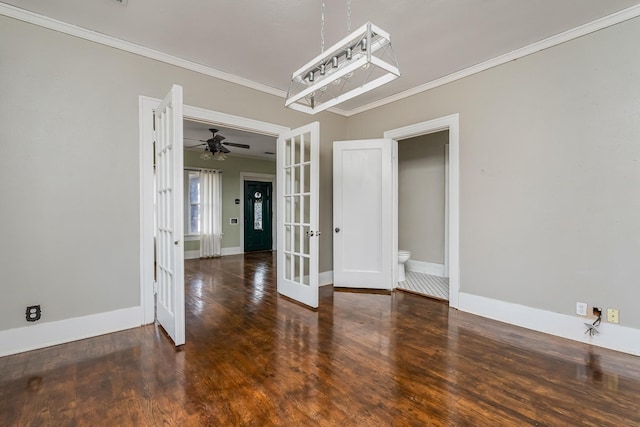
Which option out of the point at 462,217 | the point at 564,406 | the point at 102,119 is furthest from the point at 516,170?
the point at 102,119

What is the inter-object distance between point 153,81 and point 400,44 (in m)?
2.49

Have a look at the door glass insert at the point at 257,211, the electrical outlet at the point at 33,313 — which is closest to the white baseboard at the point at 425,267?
the door glass insert at the point at 257,211

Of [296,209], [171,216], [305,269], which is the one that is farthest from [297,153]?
[171,216]

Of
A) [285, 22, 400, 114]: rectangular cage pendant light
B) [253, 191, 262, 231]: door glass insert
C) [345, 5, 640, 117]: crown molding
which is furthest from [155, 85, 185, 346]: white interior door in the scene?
[253, 191, 262, 231]: door glass insert

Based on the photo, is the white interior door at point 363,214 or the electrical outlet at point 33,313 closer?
the electrical outlet at point 33,313

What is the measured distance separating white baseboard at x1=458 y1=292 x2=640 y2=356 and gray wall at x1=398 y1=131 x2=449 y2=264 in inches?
72.8

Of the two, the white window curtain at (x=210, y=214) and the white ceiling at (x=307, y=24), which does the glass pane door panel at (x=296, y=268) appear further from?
the white window curtain at (x=210, y=214)

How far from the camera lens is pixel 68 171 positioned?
2.55 metres

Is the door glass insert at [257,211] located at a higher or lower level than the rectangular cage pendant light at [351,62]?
lower

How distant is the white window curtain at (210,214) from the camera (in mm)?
7141

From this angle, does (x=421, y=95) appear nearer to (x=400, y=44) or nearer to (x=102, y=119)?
(x=400, y=44)

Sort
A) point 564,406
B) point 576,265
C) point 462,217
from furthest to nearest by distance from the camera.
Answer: point 462,217
point 576,265
point 564,406

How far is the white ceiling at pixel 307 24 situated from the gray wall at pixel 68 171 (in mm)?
307

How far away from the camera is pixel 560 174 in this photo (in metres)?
2.69
